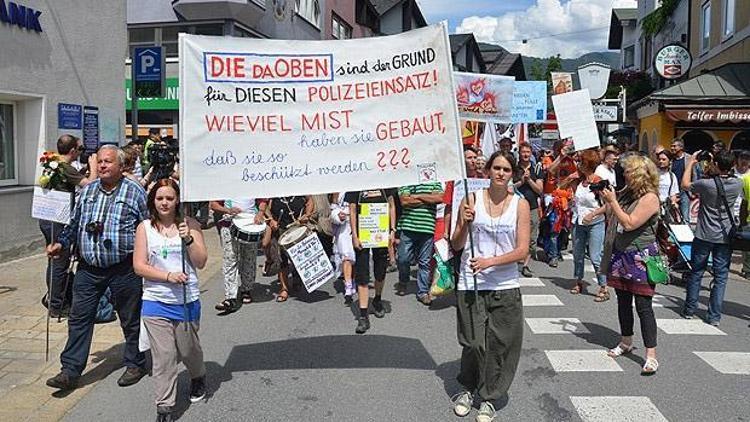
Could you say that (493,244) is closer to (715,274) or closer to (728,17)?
(715,274)

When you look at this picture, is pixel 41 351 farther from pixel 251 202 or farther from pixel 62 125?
pixel 62 125

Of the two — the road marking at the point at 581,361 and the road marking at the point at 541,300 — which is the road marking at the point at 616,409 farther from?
the road marking at the point at 541,300

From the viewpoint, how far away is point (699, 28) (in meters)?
23.1

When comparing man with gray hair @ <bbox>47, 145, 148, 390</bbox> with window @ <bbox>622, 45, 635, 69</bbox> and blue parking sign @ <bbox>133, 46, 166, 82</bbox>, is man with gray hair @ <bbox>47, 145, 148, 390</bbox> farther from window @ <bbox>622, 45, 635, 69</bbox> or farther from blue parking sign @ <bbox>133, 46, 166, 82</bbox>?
window @ <bbox>622, 45, 635, 69</bbox>

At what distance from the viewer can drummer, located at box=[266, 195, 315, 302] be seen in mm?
8148

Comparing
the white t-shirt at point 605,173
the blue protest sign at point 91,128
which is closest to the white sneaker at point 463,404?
the white t-shirt at point 605,173

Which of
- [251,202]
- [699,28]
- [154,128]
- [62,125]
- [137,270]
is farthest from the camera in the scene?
[699,28]

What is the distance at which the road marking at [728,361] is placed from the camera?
18.4ft

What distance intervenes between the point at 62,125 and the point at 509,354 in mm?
9034

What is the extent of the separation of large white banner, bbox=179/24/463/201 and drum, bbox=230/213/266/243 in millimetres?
2900

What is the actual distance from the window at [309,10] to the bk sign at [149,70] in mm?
13266

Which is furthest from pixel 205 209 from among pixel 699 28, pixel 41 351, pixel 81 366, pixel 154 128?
pixel 699 28

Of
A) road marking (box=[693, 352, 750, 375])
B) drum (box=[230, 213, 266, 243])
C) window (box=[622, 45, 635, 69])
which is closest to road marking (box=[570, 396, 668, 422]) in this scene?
road marking (box=[693, 352, 750, 375])

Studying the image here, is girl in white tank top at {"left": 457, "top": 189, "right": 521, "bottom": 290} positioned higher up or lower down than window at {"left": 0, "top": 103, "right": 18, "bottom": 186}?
lower down
